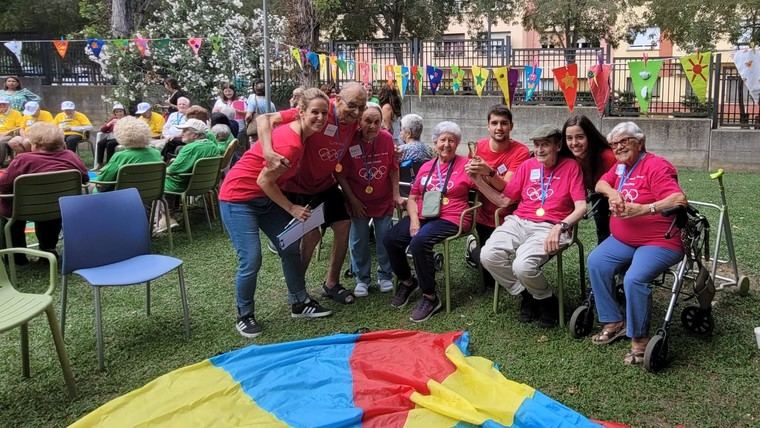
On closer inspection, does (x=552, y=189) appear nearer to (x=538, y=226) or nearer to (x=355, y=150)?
(x=538, y=226)

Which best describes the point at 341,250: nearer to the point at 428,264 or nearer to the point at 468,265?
the point at 428,264

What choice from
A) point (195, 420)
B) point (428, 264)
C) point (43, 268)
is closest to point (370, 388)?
point (195, 420)

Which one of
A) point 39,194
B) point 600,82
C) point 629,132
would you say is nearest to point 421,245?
point 629,132

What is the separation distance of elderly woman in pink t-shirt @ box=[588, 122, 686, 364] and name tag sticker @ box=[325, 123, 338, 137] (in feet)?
5.40

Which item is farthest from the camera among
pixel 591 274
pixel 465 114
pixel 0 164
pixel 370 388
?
pixel 465 114

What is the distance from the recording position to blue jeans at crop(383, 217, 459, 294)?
4.12 meters

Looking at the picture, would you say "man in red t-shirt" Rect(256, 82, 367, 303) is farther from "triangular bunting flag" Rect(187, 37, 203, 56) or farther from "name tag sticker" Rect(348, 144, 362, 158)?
"triangular bunting flag" Rect(187, 37, 203, 56)

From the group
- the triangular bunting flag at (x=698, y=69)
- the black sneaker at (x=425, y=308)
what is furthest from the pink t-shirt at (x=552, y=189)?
the triangular bunting flag at (x=698, y=69)

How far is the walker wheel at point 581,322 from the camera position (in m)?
3.66

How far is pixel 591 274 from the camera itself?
352cm

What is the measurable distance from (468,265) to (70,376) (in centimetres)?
321

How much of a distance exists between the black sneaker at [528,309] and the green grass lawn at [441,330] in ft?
0.23

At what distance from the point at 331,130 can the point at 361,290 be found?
53.2 inches

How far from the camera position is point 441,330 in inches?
155
